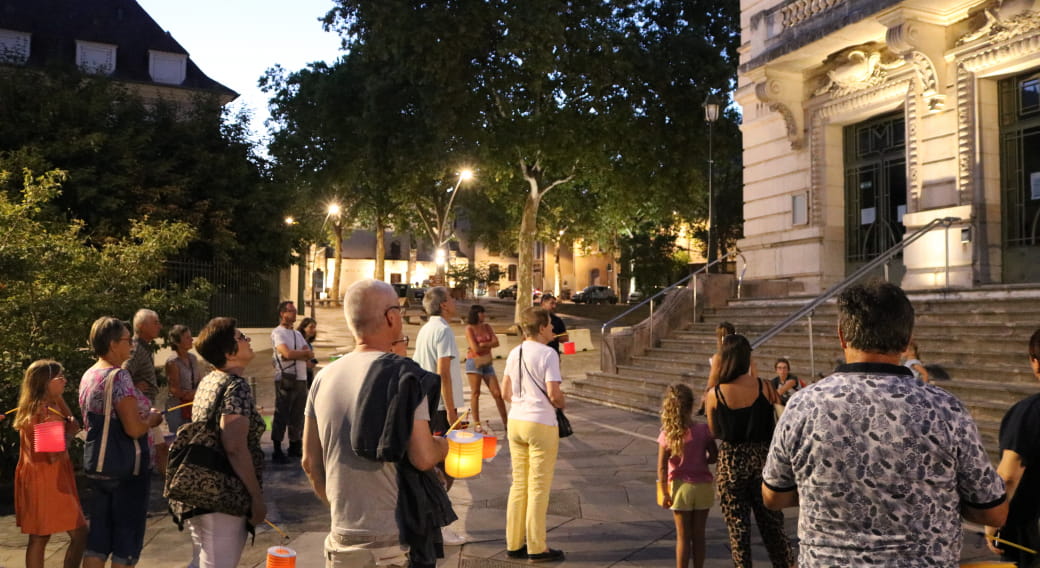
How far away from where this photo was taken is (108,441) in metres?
4.75

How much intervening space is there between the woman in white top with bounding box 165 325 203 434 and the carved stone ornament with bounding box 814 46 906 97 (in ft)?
43.0

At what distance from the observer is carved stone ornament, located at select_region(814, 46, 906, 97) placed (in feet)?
49.2

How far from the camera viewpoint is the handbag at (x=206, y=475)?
12.5 feet

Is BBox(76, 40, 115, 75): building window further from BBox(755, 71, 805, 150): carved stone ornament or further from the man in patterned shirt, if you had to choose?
the man in patterned shirt

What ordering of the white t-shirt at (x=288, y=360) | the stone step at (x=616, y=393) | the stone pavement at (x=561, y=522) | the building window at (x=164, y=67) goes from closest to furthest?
the stone pavement at (x=561, y=522), the white t-shirt at (x=288, y=360), the stone step at (x=616, y=393), the building window at (x=164, y=67)

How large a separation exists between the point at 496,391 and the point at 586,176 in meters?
17.6

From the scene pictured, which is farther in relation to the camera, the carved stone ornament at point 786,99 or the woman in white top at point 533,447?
the carved stone ornament at point 786,99

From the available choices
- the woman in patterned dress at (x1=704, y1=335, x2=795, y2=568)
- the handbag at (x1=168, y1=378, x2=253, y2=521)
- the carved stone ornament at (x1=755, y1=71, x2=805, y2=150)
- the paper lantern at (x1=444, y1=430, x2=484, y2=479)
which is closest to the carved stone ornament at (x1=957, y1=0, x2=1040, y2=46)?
the carved stone ornament at (x1=755, y1=71, x2=805, y2=150)

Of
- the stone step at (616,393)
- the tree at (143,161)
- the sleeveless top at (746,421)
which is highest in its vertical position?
the tree at (143,161)

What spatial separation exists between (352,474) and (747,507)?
279cm

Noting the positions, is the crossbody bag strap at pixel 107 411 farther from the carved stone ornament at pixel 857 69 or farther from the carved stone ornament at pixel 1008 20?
the carved stone ornament at pixel 857 69

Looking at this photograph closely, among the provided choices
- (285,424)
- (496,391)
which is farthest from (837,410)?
(496,391)

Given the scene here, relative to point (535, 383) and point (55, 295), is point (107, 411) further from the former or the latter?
point (55, 295)

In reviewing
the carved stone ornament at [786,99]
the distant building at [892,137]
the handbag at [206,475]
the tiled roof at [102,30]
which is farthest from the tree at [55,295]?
the tiled roof at [102,30]
